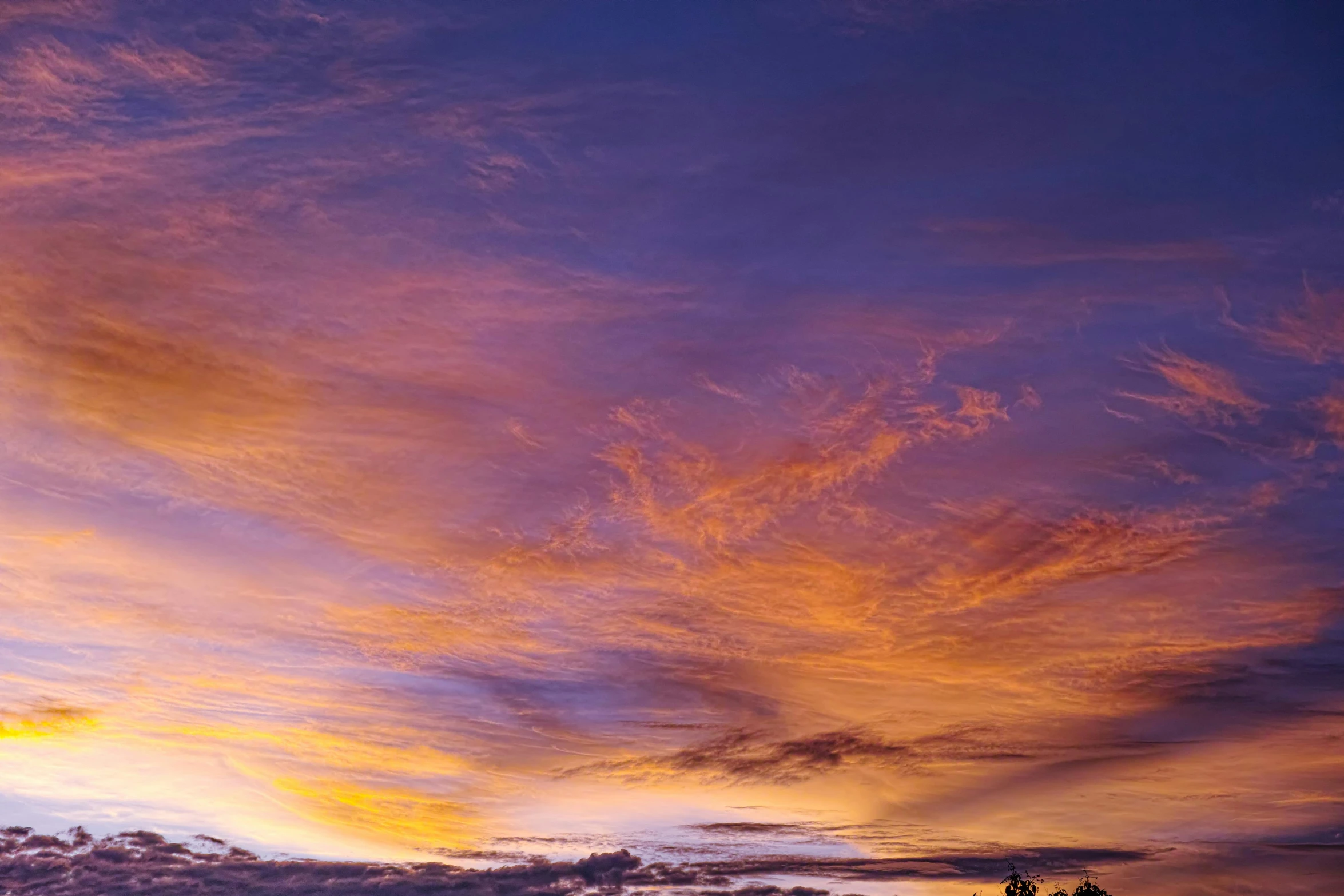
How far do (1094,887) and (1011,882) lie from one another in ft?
32.8

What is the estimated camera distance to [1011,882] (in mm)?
103375

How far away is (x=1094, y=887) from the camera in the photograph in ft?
335
